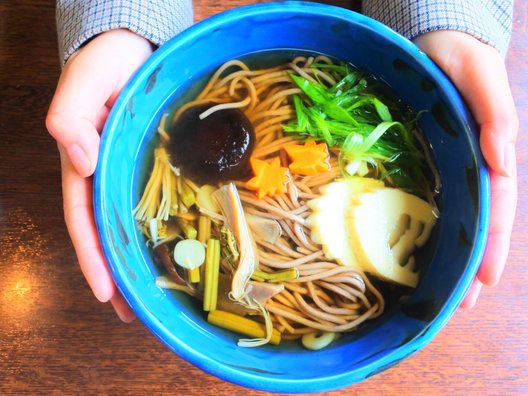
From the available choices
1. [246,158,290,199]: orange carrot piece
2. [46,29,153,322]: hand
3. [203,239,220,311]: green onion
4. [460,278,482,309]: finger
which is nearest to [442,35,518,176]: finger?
[460,278,482,309]: finger

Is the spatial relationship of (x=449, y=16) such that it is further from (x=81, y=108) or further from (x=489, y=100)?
(x=81, y=108)

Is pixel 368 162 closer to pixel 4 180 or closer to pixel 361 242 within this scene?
pixel 361 242

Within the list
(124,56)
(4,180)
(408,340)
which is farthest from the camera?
(4,180)

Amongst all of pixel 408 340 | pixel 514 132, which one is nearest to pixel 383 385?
pixel 408 340

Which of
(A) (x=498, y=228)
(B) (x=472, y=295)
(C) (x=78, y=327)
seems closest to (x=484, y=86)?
(A) (x=498, y=228)

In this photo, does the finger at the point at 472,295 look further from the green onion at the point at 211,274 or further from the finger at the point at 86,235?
the finger at the point at 86,235

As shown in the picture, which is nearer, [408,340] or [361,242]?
[408,340]
